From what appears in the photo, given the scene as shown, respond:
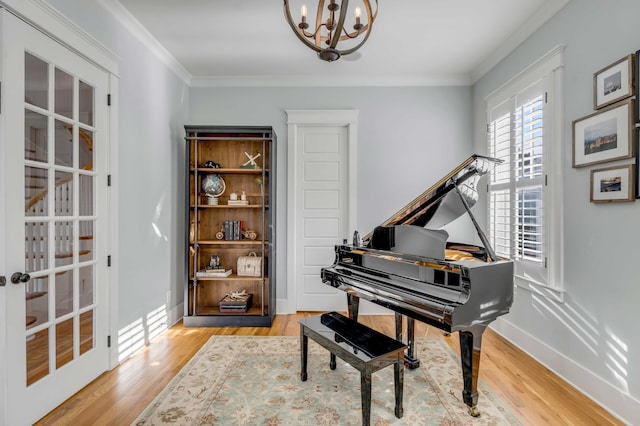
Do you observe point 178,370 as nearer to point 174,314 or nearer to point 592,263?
point 174,314

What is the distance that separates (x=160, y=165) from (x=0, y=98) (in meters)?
1.61

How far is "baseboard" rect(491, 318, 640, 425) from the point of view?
1.92 m

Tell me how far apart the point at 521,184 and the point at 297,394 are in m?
2.64

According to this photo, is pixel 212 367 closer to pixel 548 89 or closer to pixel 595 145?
pixel 595 145

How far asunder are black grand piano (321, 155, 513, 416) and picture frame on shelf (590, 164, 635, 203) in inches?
28.3

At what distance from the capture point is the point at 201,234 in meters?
3.89

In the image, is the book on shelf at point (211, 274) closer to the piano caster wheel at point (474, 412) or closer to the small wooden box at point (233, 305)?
the small wooden box at point (233, 305)

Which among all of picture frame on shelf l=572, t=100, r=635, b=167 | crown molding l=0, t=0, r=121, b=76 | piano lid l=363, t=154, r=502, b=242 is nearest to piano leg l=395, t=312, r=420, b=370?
piano lid l=363, t=154, r=502, b=242

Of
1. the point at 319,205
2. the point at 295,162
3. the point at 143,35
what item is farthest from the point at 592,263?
the point at 143,35

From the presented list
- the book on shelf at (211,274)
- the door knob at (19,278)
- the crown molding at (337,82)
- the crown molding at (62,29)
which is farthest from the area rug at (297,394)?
the crown molding at (337,82)

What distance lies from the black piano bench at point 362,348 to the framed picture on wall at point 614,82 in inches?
81.0

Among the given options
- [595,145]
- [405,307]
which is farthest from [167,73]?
[595,145]

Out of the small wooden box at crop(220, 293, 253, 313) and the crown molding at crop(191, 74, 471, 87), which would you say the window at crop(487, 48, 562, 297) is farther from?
the small wooden box at crop(220, 293, 253, 313)

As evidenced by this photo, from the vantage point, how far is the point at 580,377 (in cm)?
226
